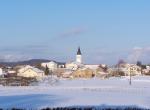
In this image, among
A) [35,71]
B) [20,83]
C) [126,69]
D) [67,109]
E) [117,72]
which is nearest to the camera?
[67,109]

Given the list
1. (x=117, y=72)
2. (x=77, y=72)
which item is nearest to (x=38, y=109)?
(x=77, y=72)

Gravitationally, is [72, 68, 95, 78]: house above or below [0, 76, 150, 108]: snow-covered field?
above

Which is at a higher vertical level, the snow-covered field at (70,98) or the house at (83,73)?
the house at (83,73)

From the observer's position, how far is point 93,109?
29.3 meters

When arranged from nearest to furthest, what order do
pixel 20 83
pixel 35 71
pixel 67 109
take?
pixel 67 109 → pixel 20 83 → pixel 35 71

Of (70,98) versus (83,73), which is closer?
(70,98)

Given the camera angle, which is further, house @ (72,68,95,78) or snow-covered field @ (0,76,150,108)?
house @ (72,68,95,78)

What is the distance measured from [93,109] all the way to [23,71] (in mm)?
131906

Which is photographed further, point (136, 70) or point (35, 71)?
point (136, 70)

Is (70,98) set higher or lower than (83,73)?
lower

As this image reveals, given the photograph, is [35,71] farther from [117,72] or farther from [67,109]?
[67,109]

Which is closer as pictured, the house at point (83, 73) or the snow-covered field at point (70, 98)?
the snow-covered field at point (70, 98)

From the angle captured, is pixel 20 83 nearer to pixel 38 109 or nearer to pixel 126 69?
pixel 38 109

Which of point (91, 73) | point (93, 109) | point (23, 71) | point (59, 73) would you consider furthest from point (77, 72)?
point (93, 109)
